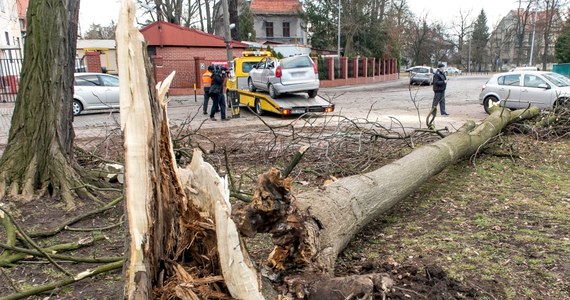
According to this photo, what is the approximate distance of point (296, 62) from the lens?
14188mm

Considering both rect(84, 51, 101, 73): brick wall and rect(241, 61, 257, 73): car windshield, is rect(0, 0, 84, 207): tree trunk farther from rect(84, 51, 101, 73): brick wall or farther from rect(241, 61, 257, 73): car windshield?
rect(84, 51, 101, 73): brick wall

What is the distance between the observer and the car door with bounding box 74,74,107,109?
15219 millimetres

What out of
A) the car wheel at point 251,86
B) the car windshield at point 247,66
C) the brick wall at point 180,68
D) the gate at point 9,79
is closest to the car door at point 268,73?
the car wheel at point 251,86

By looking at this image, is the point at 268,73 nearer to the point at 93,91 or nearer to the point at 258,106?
the point at 258,106

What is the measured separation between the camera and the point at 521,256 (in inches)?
139

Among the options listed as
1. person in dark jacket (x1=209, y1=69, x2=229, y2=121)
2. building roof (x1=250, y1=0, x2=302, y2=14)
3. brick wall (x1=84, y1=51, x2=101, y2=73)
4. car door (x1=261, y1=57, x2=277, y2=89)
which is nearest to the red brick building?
brick wall (x1=84, y1=51, x2=101, y2=73)

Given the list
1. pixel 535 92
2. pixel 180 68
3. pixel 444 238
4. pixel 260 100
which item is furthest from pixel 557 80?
pixel 180 68

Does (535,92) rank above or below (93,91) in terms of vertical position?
below

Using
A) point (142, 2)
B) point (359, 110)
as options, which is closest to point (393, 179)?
point (359, 110)

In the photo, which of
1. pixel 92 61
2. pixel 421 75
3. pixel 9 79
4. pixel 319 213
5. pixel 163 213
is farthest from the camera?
pixel 421 75

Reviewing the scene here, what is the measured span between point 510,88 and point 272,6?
4778 centimetres

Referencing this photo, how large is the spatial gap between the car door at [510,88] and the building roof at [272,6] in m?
44.8

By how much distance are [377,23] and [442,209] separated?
3839 centimetres

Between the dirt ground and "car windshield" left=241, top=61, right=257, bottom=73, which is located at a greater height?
"car windshield" left=241, top=61, right=257, bottom=73
